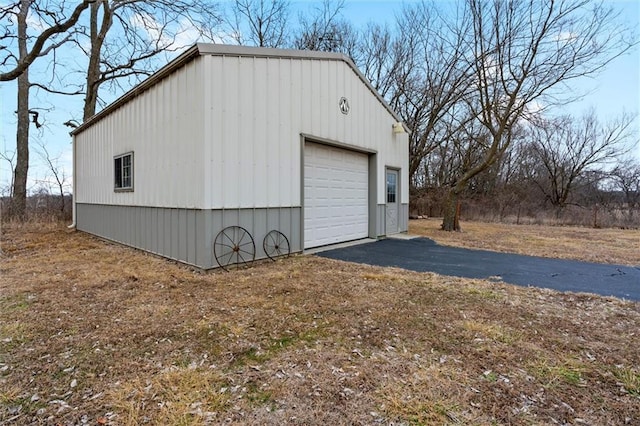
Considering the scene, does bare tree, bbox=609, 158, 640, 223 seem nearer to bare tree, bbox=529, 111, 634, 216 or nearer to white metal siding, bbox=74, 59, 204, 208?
bare tree, bbox=529, 111, 634, 216

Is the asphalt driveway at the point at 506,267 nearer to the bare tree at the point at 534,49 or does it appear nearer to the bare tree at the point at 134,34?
the bare tree at the point at 534,49

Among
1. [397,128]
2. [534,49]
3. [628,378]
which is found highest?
[534,49]

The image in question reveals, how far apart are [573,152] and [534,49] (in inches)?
576

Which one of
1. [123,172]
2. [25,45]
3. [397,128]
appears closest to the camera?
[123,172]

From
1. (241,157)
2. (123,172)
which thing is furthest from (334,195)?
(123,172)

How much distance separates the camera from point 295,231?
6113 millimetres

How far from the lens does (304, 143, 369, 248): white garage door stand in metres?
6.55

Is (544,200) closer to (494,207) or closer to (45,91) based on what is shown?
(494,207)

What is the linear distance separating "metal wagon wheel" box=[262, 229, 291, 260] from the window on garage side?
336 centimetres

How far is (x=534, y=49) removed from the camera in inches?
390

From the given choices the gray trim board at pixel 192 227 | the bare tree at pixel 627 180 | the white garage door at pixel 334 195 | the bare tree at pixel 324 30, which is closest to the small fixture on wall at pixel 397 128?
the white garage door at pixel 334 195

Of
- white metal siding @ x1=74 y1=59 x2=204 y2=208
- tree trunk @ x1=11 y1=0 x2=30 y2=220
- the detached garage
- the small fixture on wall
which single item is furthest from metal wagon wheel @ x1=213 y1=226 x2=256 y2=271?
tree trunk @ x1=11 y1=0 x2=30 y2=220

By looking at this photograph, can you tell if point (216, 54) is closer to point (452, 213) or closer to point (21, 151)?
point (452, 213)

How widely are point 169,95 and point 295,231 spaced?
10.3ft
